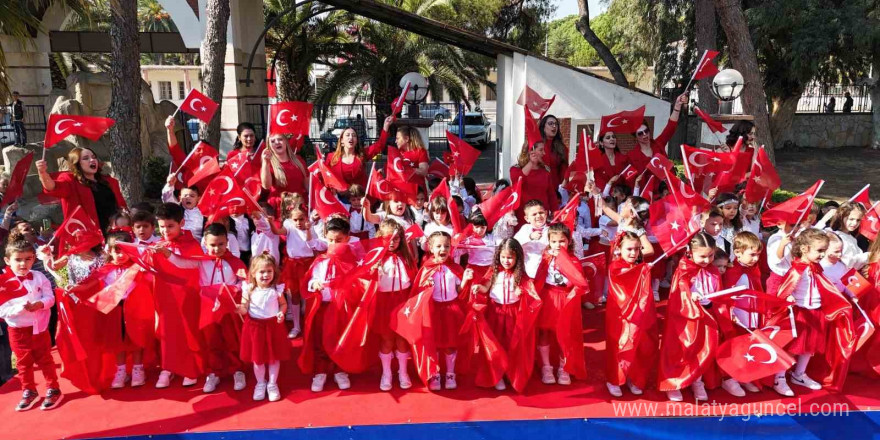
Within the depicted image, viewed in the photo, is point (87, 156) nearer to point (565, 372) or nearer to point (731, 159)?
point (565, 372)

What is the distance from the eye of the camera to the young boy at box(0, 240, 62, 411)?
14.0 ft

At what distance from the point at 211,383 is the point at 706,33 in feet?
44.8

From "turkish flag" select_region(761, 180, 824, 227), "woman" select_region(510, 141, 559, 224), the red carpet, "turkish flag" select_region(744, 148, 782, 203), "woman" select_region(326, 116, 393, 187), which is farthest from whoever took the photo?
"woman" select_region(326, 116, 393, 187)

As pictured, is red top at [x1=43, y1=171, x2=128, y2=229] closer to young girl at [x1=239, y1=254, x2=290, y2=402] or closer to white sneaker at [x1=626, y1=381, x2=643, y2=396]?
young girl at [x1=239, y1=254, x2=290, y2=402]

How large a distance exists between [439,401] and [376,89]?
597 inches

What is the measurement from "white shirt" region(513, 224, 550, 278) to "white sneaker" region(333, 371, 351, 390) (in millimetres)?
1545

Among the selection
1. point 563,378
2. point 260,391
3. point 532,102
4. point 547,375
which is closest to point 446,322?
point 547,375

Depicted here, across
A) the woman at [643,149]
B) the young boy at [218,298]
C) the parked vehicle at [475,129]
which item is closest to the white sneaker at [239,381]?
the young boy at [218,298]

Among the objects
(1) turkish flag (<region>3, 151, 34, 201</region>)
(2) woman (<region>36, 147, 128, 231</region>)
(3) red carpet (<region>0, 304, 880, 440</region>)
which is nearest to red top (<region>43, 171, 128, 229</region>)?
(2) woman (<region>36, 147, 128, 231</region>)

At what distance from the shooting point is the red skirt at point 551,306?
182 inches

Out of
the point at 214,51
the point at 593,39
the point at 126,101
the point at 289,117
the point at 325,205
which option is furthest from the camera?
the point at 593,39

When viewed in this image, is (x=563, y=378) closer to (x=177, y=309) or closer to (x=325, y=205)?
(x=325, y=205)

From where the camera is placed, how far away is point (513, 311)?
4.58 metres

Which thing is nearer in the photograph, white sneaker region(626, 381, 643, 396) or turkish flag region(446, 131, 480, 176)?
white sneaker region(626, 381, 643, 396)
